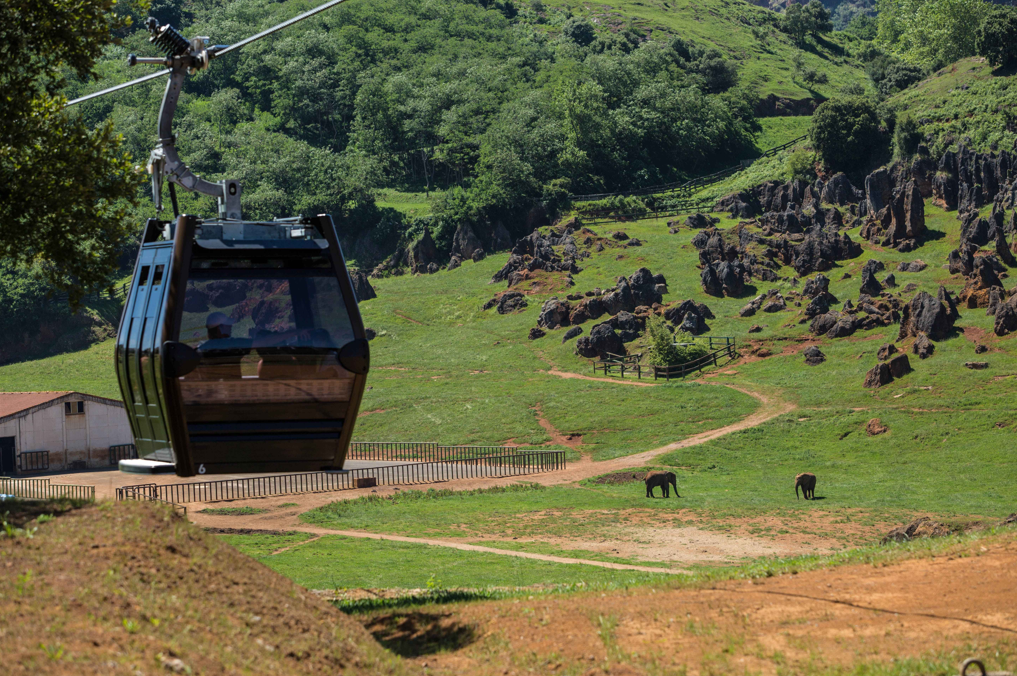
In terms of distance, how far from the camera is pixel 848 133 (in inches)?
3974

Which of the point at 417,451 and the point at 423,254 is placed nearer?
the point at 417,451

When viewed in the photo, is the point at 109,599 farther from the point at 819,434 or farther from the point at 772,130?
the point at 772,130

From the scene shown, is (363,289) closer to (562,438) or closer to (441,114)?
(562,438)

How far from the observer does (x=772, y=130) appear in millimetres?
140875

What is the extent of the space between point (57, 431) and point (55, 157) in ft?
142

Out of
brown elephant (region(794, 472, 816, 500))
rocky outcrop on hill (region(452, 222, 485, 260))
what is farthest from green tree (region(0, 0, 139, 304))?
rocky outcrop on hill (region(452, 222, 485, 260))

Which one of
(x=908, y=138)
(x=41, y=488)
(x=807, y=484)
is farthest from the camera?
(x=908, y=138)

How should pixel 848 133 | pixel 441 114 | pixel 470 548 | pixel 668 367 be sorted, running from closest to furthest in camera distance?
pixel 470 548, pixel 668 367, pixel 848 133, pixel 441 114

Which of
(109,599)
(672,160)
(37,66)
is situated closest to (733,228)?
(672,160)

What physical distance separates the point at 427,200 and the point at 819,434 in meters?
88.8

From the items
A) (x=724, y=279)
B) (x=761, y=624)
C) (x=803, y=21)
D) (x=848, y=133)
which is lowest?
(x=761, y=624)

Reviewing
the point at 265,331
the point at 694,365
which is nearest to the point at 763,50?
the point at 694,365

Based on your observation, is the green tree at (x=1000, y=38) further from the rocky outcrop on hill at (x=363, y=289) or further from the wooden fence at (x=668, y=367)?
the rocky outcrop on hill at (x=363, y=289)

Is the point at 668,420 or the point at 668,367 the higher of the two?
the point at 668,367
